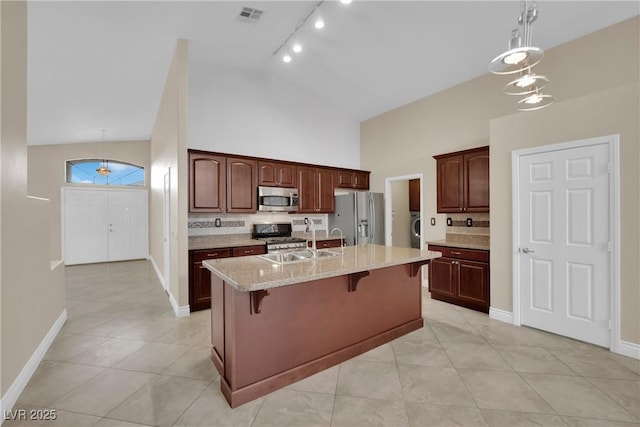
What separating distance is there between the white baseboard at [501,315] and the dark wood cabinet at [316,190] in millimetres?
3157

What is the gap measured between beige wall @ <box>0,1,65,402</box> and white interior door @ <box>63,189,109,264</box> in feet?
19.3

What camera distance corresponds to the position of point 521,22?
81.4 inches

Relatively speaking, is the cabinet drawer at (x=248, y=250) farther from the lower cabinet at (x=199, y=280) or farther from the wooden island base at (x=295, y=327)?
the wooden island base at (x=295, y=327)

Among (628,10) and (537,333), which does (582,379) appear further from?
(628,10)

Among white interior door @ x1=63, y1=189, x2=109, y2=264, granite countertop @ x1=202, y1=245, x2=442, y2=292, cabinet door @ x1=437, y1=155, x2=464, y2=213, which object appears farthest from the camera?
white interior door @ x1=63, y1=189, x2=109, y2=264

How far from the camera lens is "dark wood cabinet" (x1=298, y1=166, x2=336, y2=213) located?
17.5ft

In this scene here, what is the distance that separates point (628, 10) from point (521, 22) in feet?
6.74

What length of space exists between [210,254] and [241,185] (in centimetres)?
122

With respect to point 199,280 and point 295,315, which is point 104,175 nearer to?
point 199,280

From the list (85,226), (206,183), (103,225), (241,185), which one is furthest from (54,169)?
(241,185)

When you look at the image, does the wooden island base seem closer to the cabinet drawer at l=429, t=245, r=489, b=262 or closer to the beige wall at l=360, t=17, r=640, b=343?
the cabinet drawer at l=429, t=245, r=489, b=262

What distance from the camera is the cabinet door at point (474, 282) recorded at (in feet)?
12.2

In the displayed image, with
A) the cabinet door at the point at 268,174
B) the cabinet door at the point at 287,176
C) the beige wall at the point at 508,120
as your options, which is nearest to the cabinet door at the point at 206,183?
the cabinet door at the point at 268,174

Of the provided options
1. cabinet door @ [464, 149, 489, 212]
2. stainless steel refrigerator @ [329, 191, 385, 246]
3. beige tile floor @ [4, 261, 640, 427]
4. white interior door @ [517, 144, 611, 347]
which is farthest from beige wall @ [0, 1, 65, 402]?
cabinet door @ [464, 149, 489, 212]
